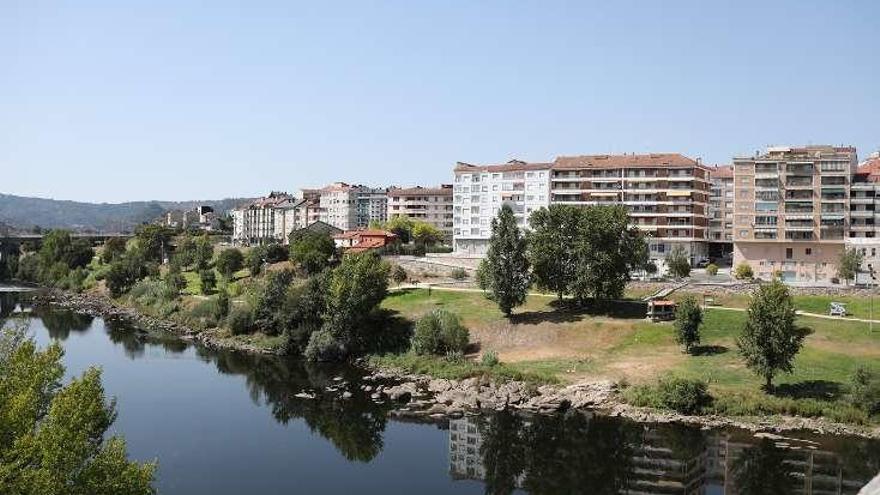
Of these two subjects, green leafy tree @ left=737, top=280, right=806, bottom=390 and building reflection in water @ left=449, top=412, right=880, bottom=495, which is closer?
building reflection in water @ left=449, top=412, right=880, bottom=495

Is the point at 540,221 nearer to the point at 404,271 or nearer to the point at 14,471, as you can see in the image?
the point at 404,271

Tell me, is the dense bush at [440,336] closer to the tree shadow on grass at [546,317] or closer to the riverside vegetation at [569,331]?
the riverside vegetation at [569,331]

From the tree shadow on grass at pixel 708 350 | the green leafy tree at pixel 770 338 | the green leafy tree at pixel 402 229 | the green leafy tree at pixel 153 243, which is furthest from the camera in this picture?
the green leafy tree at pixel 153 243

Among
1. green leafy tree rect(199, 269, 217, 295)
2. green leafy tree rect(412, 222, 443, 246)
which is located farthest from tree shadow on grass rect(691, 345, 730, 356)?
green leafy tree rect(412, 222, 443, 246)

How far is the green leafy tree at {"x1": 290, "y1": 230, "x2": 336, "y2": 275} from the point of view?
9994cm

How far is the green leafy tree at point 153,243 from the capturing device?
136750 mm

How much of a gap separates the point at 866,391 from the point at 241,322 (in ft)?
190

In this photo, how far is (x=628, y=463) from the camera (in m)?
42.4

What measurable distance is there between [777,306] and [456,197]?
78511mm

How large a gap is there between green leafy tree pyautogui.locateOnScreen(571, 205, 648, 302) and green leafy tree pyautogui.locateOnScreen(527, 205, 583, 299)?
0.98 m

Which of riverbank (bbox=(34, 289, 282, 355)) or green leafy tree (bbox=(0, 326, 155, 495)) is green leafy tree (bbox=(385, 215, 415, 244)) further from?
green leafy tree (bbox=(0, 326, 155, 495))

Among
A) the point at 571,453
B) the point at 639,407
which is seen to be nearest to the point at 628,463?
the point at 571,453

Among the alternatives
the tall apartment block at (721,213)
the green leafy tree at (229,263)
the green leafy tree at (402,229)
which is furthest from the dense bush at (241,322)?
the tall apartment block at (721,213)

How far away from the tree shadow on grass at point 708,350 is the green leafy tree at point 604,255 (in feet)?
36.3
